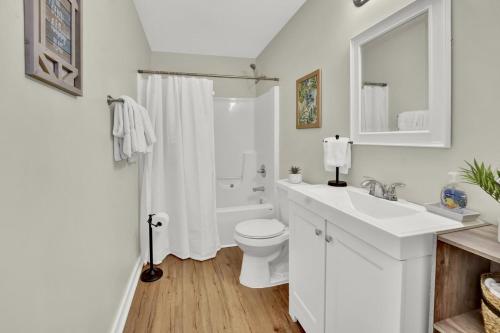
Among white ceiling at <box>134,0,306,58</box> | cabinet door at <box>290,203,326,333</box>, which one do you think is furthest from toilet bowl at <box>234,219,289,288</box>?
white ceiling at <box>134,0,306,58</box>

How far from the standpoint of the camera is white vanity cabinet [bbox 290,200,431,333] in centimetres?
91

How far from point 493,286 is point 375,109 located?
3.33 feet

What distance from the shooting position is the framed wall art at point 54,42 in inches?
29.4

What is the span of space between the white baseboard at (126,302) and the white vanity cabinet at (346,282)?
110 centimetres

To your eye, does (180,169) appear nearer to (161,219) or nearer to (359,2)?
(161,219)

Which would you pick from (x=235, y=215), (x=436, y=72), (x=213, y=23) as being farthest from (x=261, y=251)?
(x=213, y=23)

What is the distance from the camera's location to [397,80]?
→ 4.55 ft

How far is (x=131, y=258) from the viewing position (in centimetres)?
221

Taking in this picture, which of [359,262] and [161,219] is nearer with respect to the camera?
[359,262]

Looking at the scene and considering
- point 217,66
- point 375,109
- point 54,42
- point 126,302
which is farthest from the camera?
point 217,66

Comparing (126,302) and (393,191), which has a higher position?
(393,191)

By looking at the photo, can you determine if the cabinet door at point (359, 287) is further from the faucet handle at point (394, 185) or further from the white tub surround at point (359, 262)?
the faucet handle at point (394, 185)

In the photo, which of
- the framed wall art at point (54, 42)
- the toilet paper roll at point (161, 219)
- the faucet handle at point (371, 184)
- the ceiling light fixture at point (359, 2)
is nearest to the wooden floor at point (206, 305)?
the toilet paper roll at point (161, 219)

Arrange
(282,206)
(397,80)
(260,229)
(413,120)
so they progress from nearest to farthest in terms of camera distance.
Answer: (413,120), (397,80), (260,229), (282,206)
